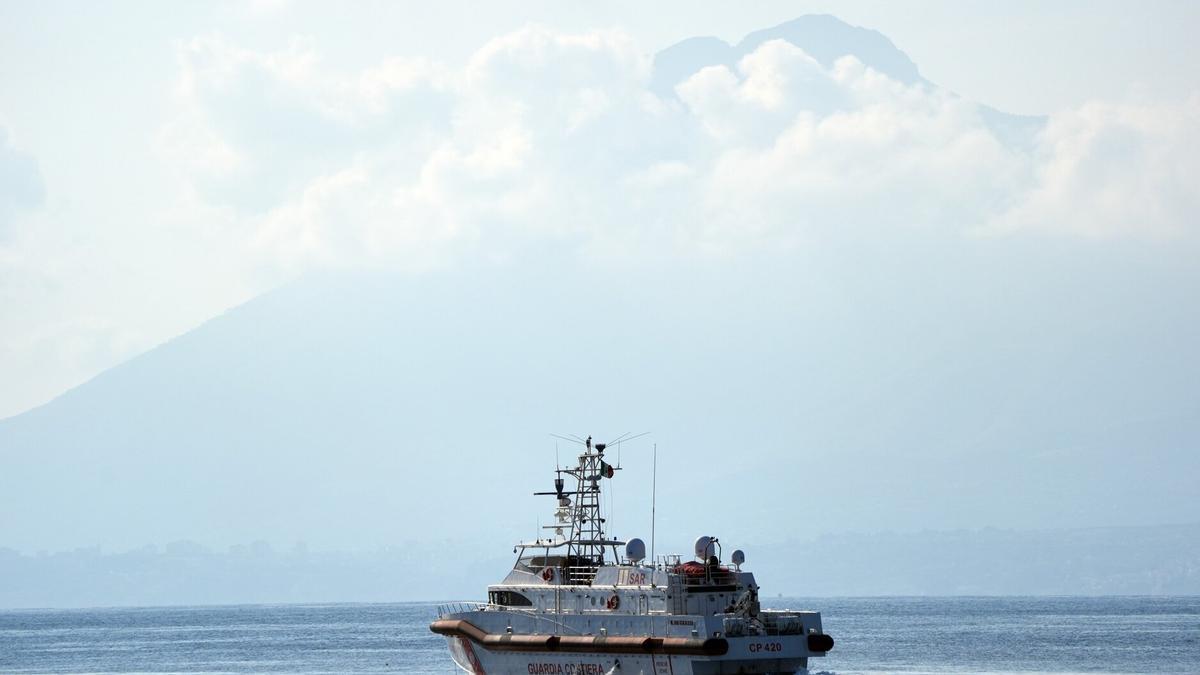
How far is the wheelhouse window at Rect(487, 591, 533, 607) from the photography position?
52812mm

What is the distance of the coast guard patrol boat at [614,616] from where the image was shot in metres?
48.0

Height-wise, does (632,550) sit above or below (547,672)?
above

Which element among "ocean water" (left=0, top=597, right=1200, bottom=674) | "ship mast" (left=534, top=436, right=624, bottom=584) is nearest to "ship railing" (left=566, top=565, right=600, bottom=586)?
"ship mast" (left=534, top=436, right=624, bottom=584)

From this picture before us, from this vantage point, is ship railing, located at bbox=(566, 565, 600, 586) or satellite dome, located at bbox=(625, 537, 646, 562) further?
ship railing, located at bbox=(566, 565, 600, 586)

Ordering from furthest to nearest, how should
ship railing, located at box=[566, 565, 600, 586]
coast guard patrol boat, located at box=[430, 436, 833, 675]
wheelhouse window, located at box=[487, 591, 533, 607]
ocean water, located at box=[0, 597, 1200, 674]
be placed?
1. ocean water, located at box=[0, 597, 1200, 674]
2. wheelhouse window, located at box=[487, 591, 533, 607]
3. ship railing, located at box=[566, 565, 600, 586]
4. coast guard patrol boat, located at box=[430, 436, 833, 675]

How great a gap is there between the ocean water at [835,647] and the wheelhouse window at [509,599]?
825 inches

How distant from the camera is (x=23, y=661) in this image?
97.4m

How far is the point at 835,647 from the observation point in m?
91.9

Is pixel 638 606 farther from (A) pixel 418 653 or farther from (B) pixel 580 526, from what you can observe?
(A) pixel 418 653

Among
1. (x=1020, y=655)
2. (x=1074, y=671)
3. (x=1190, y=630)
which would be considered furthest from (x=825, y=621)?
(x=1074, y=671)

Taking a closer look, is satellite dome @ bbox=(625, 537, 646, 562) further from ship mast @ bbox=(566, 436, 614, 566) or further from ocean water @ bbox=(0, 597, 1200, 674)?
ocean water @ bbox=(0, 597, 1200, 674)

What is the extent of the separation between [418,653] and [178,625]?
74002 mm

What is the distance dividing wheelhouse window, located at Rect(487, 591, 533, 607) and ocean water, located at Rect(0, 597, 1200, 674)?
2096 centimetres

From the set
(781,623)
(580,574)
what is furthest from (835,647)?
(781,623)
